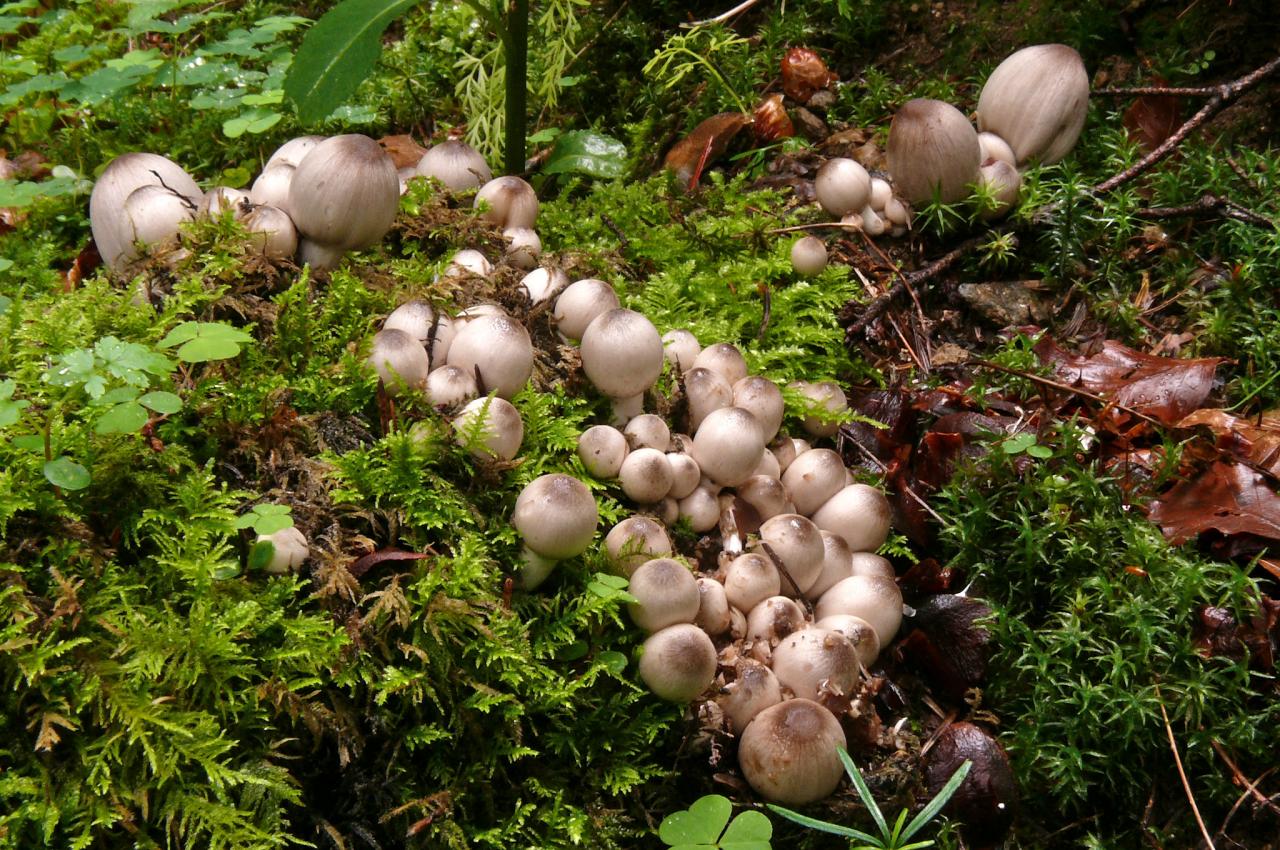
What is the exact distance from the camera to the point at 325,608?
195 centimetres

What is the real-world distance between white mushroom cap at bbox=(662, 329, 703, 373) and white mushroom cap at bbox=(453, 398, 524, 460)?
1.94ft

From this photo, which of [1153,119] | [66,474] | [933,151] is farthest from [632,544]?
[1153,119]

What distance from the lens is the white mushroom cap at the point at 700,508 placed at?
2.44 meters

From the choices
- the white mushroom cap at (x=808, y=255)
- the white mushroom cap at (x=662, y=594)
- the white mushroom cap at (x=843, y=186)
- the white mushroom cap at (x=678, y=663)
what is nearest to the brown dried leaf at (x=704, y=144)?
the white mushroom cap at (x=843, y=186)

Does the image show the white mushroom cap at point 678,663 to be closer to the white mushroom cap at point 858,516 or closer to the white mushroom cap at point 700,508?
the white mushroom cap at point 700,508

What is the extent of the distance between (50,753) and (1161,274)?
3.25 meters

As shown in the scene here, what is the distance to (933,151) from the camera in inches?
125

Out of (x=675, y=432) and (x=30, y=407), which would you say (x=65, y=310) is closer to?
(x=30, y=407)

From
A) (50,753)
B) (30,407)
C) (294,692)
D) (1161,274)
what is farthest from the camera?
(1161,274)

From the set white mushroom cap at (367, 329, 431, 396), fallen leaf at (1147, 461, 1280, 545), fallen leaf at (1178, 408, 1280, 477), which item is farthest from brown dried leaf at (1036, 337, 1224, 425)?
white mushroom cap at (367, 329, 431, 396)

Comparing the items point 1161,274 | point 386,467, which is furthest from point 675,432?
point 1161,274

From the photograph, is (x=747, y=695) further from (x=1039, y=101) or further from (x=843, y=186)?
(x=1039, y=101)

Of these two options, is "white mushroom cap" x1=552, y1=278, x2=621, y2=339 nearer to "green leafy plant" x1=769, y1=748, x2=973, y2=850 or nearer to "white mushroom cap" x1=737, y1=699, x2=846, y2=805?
"white mushroom cap" x1=737, y1=699, x2=846, y2=805

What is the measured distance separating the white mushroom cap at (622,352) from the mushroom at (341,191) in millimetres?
670
